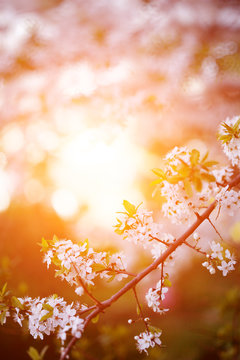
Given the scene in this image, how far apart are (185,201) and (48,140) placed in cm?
461

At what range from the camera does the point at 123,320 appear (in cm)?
856

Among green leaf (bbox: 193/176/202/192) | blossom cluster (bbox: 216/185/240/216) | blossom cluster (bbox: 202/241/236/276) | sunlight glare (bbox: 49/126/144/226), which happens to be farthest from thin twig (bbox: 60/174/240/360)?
sunlight glare (bbox: 49/126/144/226)

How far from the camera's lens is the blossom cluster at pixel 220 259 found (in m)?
1.44

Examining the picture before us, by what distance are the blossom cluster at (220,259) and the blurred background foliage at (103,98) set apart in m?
2.01

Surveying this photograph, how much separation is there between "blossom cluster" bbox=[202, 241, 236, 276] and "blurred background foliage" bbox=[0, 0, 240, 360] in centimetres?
201

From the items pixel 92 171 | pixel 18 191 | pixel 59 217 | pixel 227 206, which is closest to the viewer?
pixel 227 206

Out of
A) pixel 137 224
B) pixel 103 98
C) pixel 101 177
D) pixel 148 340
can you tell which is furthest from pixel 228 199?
pixel 101 177

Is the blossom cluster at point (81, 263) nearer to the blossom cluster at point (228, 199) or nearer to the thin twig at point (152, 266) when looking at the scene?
the thin twig at point (152, 266)

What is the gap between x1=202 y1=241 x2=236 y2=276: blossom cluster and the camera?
4.71 feet

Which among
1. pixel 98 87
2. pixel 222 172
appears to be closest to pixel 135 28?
pixel 98 87

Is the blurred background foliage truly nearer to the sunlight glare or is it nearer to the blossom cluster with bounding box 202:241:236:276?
the sunlight glare

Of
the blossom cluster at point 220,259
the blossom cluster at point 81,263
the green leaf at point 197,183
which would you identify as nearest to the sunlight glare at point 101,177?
the blossom cluster at point 81,263

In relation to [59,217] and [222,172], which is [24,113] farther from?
[222,172]

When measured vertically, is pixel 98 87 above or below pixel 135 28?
below
